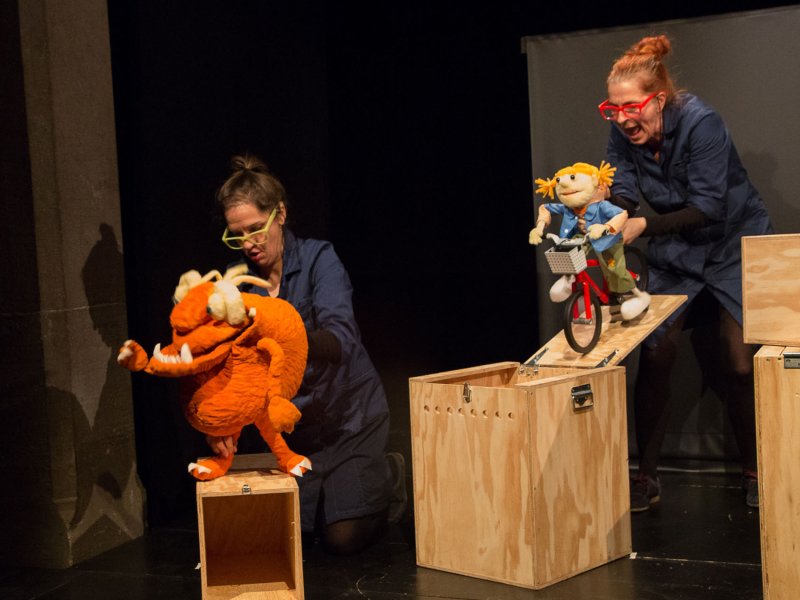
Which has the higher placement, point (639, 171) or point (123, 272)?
point (639, 171)

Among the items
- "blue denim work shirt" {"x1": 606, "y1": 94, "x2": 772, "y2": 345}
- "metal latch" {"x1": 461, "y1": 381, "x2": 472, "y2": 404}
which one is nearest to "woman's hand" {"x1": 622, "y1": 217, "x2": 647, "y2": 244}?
"blue denim work shirt" {"x1": 606, "y1": 94, "x2": 772, "y2": 345}

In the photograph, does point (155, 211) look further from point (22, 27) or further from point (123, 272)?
point (22, 27)

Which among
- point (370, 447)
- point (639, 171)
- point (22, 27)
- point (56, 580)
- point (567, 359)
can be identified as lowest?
point (56, 580)

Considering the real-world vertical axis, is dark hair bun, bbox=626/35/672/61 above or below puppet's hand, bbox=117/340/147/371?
above

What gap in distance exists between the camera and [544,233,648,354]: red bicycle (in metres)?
3.47

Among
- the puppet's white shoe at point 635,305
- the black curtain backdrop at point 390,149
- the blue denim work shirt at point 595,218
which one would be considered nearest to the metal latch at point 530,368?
the puppet's white shoe at point 635,305

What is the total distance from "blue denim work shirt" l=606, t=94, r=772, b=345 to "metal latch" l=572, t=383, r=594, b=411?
0.86 metres

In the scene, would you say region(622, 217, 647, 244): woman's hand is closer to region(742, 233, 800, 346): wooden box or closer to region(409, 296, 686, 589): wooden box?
region(409, 296, 686, 589): wooden box

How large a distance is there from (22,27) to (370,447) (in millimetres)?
1814

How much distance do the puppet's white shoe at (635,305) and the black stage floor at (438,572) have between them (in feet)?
2.46

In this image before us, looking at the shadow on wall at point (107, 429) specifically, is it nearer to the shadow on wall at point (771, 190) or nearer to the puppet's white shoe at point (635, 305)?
the puppet's white shoe at point (635, 305)

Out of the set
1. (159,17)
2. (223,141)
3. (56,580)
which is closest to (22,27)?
(159,17)

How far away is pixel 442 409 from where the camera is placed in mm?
3350

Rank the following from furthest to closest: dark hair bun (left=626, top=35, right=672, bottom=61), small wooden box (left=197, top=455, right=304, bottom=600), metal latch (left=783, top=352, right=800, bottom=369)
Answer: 1. dark hair bun (left=626, top=35, right=672, bottom=61)
2. small wooden box (left=197, top=455, right=304, bottom=600)
3. metal latch (left=783, top=352, right=800, bottom=369)
